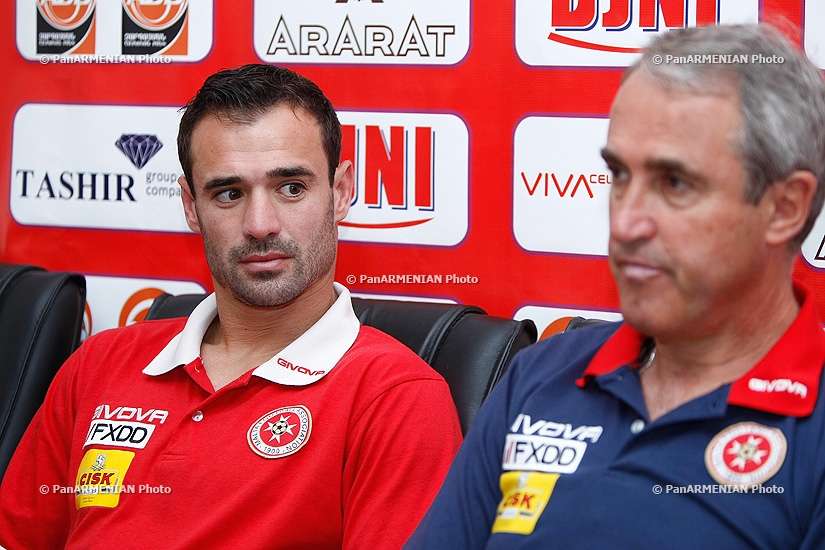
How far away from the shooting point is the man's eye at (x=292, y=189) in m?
1.60

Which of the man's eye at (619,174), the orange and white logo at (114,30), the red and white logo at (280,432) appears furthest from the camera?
the orange and white logo at (114,30)

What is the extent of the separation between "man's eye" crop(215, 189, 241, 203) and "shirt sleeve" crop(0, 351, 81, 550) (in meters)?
0.41

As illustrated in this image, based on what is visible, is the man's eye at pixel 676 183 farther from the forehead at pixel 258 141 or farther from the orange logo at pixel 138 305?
the orange logo at pixel 138 305

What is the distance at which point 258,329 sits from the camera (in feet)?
5.40

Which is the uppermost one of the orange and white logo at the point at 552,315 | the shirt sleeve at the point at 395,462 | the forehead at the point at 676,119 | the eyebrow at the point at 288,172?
the forehead at the point at 676,119

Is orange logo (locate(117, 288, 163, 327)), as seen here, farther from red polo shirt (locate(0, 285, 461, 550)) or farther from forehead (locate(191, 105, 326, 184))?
forehead (locate(191, 105, 326, 184))

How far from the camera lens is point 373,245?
2.07 m

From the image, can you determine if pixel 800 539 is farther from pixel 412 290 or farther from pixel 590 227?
pixel 412 290

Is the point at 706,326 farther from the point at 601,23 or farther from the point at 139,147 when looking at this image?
the point at 139,147

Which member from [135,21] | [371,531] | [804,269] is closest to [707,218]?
[371,531]

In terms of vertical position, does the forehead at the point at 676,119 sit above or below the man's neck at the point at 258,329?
above

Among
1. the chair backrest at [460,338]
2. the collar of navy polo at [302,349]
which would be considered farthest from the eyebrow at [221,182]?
the chair backrest at [460,338]

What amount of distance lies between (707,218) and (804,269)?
88 centimetres

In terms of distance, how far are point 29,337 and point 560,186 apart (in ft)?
3.66
